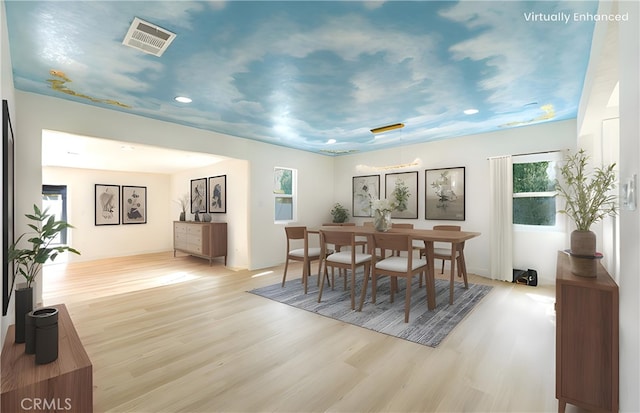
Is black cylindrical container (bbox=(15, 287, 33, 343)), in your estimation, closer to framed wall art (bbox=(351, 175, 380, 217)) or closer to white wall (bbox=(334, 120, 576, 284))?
white wall (bbox=(334, 120, 576, 284))

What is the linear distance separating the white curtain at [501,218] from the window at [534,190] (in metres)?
0.20

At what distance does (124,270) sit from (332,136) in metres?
4.74

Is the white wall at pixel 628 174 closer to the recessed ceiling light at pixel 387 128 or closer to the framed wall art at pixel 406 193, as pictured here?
the recessed ceiling light at pixel 387 128

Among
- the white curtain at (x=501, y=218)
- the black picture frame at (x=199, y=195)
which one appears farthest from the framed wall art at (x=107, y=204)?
the white curtain at (x=501, y=218)

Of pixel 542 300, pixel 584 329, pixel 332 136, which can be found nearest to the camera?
pixel 584 329

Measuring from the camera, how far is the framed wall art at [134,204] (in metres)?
7.56

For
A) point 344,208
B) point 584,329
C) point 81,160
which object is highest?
point 81,160

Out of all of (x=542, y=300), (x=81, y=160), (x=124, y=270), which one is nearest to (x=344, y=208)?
(x=542, y=300)

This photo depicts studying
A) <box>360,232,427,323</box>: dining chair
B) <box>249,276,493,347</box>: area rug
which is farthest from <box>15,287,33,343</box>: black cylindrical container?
<box>360,232,427,323</box>: dining chair

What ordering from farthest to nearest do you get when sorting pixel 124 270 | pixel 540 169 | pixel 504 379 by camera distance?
pixel 124 270 → pixel 540 169 → pixel 504 379

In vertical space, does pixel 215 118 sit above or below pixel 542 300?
above

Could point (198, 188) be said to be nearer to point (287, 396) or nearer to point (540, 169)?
point (287, 396)

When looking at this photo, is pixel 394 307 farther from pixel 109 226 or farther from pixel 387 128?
pixel 109 226

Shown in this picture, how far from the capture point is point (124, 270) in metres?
5.68
